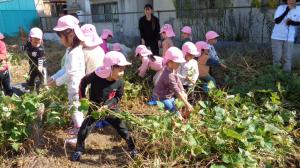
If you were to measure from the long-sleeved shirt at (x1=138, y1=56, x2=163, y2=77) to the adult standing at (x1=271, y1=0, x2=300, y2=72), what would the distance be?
196cm

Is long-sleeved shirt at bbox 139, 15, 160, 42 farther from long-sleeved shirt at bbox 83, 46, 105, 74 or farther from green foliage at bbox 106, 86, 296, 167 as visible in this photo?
green foliage at bbox 106, 86, 296, 167

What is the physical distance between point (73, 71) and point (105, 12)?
1051cm

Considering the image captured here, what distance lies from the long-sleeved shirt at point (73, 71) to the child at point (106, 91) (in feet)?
0.81

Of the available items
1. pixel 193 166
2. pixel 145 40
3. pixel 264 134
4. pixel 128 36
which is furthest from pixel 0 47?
pixel 128 36

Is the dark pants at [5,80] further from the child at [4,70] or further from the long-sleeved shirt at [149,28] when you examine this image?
the long-sleeved shirt at [149,28]

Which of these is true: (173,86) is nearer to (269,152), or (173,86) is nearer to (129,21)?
(269,152)

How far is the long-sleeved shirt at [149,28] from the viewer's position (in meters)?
Result: 6.60

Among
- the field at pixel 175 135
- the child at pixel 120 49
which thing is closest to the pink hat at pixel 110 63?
the field at pixel 175 135

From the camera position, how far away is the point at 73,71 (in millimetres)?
3551

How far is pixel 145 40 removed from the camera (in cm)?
674

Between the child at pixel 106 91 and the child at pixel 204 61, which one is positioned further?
the child at pixel 204 61

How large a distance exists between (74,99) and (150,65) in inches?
67.0

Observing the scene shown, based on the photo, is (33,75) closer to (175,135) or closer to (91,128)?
(91,128)

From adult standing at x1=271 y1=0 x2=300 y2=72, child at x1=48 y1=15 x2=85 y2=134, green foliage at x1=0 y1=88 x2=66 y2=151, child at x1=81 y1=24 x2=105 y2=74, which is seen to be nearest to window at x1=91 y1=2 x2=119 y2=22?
adult standing at x1=271 y1=0 x2=300 y2=72
